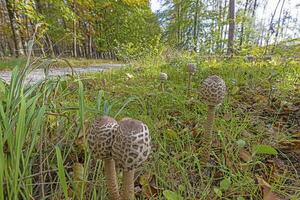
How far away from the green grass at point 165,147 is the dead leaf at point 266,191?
0.08 feet

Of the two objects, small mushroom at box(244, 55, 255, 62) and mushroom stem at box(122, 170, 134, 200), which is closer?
mushroom stem at box(122, 170, 134, 200)

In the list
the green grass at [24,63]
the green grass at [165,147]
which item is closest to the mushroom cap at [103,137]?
the green grass at [165,147]

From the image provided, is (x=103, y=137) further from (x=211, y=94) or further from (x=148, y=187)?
(x=211, y=94)

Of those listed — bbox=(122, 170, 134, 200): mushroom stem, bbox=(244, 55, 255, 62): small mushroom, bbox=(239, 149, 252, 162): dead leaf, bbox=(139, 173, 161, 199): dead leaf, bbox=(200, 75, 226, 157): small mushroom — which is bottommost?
bbox=(139, 173, 161, 199): dead leaf

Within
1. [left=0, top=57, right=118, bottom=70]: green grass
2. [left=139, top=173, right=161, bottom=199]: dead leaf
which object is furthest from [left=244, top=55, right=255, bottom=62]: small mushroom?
[left=139, top=173, right=161, bottom=199]: dead leaf

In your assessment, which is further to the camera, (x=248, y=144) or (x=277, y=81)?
(x=277, y=81)

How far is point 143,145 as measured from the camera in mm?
838

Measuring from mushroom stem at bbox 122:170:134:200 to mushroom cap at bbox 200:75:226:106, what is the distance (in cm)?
58

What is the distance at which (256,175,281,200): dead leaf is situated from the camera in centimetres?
116

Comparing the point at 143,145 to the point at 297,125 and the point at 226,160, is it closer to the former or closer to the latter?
the point at 226,160

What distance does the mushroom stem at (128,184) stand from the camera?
0.92 m

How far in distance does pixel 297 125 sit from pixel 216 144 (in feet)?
2.45

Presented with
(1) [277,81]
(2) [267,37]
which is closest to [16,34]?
(2) [267,37]

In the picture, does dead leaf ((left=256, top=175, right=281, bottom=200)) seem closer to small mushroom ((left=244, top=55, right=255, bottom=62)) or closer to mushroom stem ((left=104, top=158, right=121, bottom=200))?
mushroom stem ((left=104, top=158, right=121, bottom=200))
